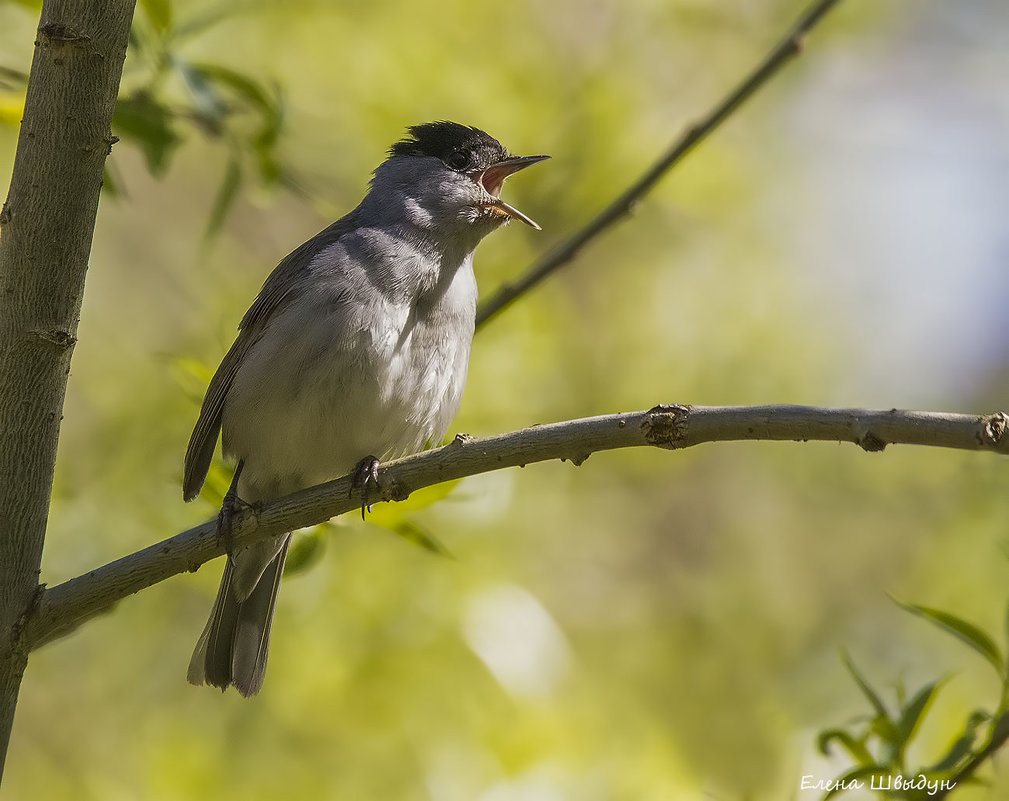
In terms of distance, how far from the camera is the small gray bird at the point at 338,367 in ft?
12.6

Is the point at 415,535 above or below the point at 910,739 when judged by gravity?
above

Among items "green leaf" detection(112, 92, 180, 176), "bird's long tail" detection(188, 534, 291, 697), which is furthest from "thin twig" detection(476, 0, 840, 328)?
"bird's long tail" detection(188, 534, 291, 697)

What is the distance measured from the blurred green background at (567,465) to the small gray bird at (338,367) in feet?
0.88

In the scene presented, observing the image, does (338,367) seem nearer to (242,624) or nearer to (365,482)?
(365,482)

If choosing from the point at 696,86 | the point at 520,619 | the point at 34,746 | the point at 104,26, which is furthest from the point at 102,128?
the point at 696,86

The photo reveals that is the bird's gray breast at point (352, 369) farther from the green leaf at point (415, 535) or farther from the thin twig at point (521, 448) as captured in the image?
the thin twig at point (521, 448)

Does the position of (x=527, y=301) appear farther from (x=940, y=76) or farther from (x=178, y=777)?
(x=940, y=76)

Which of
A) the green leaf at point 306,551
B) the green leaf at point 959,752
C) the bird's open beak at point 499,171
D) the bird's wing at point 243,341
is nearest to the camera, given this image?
the green leaf at point 959,752

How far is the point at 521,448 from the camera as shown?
7.89ft

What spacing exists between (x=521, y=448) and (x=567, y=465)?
3.88 meters

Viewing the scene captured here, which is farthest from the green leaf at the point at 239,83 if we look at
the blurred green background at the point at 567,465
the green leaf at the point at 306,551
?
the green leaf at the point at 306,551

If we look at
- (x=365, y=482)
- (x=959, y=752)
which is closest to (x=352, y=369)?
(x=365, y=482)

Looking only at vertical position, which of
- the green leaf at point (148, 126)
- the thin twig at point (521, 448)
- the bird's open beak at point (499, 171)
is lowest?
the thin twig at point (521, 448)

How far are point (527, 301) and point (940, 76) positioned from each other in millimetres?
4130
